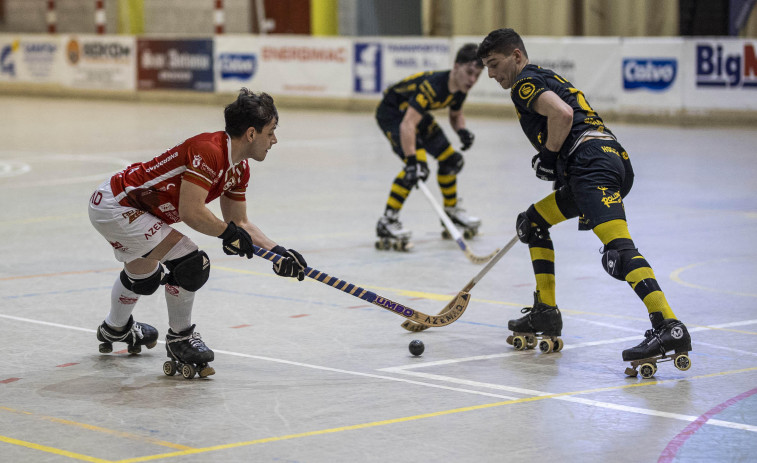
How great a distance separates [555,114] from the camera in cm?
583

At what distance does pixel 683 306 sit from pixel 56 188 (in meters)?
8.63

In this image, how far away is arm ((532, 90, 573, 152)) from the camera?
583cm

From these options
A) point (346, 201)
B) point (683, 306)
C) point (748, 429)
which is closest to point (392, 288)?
point (683, 306)

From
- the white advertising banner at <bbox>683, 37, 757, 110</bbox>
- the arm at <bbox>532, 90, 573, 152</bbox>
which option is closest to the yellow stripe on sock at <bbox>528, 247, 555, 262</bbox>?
the arm at <bbox>532, 90, 573, 152</bbox>

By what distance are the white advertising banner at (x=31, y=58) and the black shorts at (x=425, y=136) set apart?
859 inches

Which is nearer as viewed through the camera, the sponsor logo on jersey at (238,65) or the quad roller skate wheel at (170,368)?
the quad roller skate wheel at (170,368)

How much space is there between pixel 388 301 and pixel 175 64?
75.7ft

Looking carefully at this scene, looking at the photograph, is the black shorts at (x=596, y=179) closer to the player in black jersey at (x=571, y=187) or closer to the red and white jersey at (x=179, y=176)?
the player in black jersey at (x=571, y=187)

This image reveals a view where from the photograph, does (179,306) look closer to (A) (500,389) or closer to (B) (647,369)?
(A) (500,389)

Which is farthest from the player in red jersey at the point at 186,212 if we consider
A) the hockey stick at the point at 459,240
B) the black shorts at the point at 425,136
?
the black shorts at the point at 425,136

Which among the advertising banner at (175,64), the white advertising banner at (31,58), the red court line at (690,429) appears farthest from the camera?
the white advertising banner at (31,58)

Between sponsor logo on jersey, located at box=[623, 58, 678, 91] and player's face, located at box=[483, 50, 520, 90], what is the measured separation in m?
15.0

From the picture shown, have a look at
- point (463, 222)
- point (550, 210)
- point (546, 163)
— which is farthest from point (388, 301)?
point (463, 222)

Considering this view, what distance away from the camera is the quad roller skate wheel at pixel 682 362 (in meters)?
5.54
